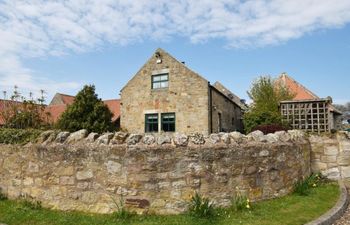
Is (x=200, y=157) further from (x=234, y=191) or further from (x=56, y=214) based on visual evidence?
(x=56, y=214)

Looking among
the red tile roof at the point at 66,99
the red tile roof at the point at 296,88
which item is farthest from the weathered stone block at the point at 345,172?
the red tile roof at the point at 66,99

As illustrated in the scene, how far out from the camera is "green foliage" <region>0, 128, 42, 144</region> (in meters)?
7.12

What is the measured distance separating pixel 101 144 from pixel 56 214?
1602mm

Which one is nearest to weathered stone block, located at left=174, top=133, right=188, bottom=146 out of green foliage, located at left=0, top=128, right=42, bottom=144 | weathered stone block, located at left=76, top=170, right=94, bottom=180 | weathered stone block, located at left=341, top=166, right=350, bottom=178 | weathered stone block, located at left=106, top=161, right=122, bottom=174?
weathered stone block, located at left=106, top=161, right=122, bottom=174

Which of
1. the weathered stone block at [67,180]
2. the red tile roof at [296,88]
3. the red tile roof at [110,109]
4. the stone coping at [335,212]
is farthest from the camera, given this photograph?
the red tile roof at [110,109]

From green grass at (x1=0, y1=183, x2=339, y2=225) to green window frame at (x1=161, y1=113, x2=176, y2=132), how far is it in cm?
1805

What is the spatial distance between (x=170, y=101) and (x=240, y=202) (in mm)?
18973

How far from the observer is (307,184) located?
7.64 meters

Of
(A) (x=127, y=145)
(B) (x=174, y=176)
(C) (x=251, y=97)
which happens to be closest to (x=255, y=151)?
(B) (x=174, y=176)

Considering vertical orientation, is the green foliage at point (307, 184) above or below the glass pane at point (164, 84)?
below

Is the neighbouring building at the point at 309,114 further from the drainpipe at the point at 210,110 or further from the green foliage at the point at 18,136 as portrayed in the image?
the green foliage at the point at 18,136

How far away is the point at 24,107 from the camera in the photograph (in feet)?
58.1

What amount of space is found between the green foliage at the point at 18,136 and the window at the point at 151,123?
59.3 ft

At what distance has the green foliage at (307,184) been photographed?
7173 mm
